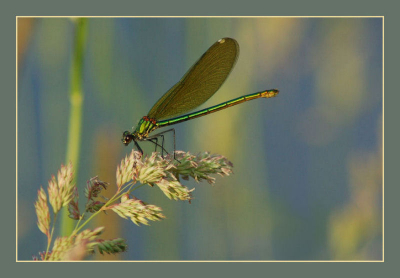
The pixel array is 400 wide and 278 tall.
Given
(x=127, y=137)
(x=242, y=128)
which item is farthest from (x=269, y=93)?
(x=127, y=137)

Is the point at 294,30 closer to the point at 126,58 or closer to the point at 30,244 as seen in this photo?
the point at 126,58

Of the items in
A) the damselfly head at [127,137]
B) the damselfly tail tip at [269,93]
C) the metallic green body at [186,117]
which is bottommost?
the damselfly head at [127,137]

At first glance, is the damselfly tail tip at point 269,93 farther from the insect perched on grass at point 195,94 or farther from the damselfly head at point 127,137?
the damselfly head at point 127,137

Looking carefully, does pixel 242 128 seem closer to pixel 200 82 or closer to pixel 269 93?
pixel 269 93

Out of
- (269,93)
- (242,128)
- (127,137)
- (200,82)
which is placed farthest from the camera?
(242,128)

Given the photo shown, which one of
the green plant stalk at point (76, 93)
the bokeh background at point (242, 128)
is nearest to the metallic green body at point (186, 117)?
the bokeh background at point (242, 128)

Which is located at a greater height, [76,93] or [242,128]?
[76,93]

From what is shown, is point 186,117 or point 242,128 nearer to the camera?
point 186,117

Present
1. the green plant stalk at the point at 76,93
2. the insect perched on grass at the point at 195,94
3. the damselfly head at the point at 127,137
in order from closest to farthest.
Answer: the damselfly head at the point at 127,137
the insect perched on grass at the point at 195,94
the green plant stalk at the point at 76,93
